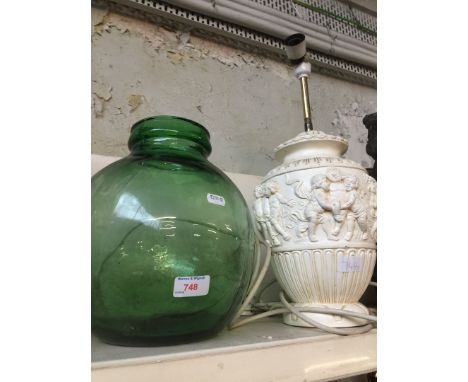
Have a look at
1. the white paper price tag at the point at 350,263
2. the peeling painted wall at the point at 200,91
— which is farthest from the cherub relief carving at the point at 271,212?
the peeling painted wall at the point at 200,91

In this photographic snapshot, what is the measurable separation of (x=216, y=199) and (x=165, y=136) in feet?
0.32

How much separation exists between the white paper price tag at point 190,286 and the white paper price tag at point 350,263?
195mm

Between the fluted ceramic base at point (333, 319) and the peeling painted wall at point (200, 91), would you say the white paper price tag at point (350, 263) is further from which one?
the peeling painted wall at point (200, 91)

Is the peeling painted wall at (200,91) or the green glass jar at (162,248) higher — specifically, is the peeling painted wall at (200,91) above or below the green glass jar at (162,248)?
above

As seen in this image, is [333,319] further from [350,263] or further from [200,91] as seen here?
[200,91]

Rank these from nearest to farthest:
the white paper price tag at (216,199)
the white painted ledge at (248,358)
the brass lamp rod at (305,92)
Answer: the white painted ledge at (248,358) → the white paper price tag at (216,199) → the brass lamp rod at (305,92)

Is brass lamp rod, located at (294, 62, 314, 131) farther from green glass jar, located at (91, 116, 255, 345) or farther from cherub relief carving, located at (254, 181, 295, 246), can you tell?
green glass jar, located at (91, 116, 255, 345)

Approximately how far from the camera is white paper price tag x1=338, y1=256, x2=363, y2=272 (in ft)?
1.63

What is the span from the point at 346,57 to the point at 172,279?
2.68 feet

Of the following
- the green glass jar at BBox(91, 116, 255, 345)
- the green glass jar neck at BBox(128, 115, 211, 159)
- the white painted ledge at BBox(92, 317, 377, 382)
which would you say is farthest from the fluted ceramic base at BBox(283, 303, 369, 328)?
the green glass jar neck at BBox(128, 115, 211, 159)

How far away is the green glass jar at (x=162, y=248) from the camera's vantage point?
0.38 metres

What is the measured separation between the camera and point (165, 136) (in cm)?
45
